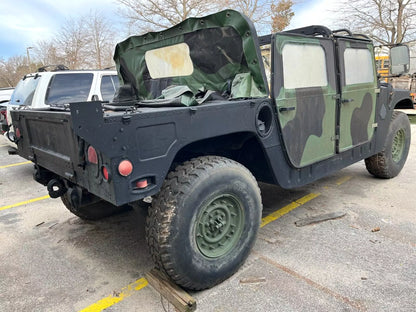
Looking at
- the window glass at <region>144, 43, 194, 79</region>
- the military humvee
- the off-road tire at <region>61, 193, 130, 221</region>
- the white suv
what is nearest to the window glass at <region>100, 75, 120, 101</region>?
the white suv

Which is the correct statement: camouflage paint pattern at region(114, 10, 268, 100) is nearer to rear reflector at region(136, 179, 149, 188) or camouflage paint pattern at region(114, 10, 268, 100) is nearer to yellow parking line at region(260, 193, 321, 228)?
rear reflector at region(136, 179, 149, 188)

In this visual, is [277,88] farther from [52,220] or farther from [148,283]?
[52,220]

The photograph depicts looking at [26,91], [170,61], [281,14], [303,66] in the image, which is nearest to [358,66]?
[303,66]

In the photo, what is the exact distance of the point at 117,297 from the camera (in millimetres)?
2592

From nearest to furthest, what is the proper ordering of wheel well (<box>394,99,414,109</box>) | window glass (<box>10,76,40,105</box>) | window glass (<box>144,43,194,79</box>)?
window glass (<box>144,43,194,79</box>) → wheel well (<box>394,99,414,109</box>) → window glass (<box>10,76,40,105</box>)

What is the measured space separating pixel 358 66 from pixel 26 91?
595 cm

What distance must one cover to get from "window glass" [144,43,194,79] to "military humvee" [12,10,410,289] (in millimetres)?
12

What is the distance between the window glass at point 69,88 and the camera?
6262mm

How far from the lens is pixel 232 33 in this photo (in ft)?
10.1

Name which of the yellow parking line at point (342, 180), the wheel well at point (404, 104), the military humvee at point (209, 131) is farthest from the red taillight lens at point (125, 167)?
the wheel well at point (404, 104)

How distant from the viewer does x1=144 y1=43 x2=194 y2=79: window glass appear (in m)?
3.68

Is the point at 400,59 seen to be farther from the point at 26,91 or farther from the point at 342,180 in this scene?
the point at 26,91

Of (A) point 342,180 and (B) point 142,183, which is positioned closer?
(B) point 142,183

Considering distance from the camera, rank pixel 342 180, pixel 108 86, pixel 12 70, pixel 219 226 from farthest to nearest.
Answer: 1. pixel 12 70
2. pixel 108 86
3. pixel 342 180
4. pixel 219 226
